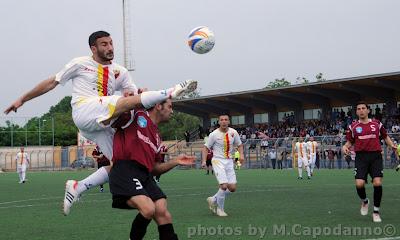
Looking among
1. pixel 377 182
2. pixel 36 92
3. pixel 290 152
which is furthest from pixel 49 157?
pixel 36 92

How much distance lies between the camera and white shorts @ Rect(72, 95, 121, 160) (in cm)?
724

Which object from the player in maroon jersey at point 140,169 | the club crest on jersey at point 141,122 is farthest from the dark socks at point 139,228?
the club crest on jersey at point 141,122

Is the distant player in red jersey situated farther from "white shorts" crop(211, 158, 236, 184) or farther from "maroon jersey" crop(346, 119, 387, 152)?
"white shorts" crop(211, 158, 236, 184)

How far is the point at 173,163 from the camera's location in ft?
23.9

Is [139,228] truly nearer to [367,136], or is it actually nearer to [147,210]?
[147,210]

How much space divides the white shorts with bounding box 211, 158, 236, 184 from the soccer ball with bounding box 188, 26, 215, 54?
5.79 metres

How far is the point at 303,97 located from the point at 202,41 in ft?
156

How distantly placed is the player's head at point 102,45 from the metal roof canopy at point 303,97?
38.1m

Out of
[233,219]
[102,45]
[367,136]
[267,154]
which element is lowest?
[233,219]

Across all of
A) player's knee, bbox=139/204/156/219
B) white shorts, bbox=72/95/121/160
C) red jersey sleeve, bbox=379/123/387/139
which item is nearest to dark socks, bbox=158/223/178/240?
player's knee, bbox=139/204/156/219

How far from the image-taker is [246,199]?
57.7 ft

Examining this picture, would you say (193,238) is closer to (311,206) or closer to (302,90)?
(311,206)

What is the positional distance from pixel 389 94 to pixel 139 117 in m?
46.5

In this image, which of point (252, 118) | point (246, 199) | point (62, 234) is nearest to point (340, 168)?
point (252, 118)
